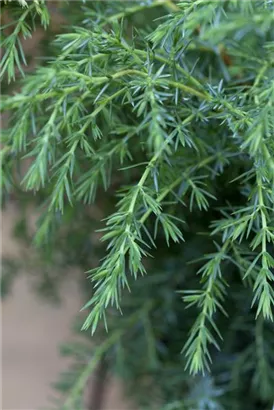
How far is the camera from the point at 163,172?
49 centimetres

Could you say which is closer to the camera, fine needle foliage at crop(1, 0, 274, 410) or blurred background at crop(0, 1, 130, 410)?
fine needle foliage at crop(1, 0, 274, 410)

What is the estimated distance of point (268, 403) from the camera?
0.68m

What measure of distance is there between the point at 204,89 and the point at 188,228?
215mm

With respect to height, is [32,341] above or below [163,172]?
below

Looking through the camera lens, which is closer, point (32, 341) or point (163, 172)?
point (163, 172)

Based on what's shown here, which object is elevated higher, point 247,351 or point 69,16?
point 69,16

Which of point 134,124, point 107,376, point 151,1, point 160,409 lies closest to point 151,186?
point 134,124

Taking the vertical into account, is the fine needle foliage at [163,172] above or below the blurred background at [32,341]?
above

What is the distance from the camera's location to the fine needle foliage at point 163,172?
0.41 meters

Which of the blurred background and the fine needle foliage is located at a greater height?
the fine needle foliage

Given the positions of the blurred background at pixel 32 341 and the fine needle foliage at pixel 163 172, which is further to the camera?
the blurred background at pixel 32 341

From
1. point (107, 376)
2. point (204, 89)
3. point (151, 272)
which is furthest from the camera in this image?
point (107, 376)

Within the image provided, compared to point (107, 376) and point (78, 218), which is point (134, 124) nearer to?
point (78, 218)

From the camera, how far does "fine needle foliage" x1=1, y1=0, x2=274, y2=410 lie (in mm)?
414
